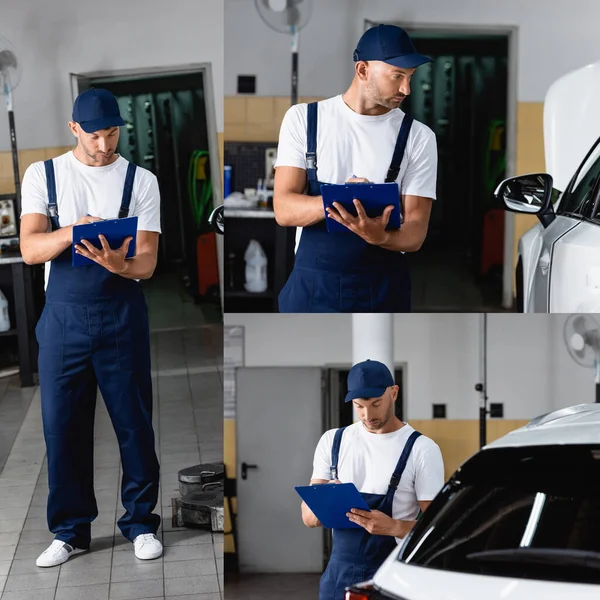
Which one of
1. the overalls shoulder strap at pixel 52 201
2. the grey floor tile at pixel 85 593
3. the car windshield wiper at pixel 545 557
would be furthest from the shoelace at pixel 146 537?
the car windshield wiper at pixel 545 557

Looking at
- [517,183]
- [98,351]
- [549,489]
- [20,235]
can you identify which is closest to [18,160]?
[20,235]

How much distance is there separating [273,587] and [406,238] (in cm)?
162

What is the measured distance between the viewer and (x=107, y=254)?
360cm

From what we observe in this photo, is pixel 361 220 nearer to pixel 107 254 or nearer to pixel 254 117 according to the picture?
pixel 254 117

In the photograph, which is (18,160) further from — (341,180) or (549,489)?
(549,489)

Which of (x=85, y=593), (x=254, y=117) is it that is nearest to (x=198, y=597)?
(x=85, y=593)

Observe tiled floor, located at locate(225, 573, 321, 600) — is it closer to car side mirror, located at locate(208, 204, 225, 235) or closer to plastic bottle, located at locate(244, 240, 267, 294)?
plastic bottle, located at locate(244, 240, 267, 294)

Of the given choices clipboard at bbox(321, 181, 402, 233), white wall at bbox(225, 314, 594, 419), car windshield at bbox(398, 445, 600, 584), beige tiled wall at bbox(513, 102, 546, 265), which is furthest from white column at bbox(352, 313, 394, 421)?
car windshield at bbox(398, 445, 600, 584)

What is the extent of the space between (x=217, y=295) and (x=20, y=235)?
84cm

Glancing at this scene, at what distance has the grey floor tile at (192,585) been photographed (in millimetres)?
3738

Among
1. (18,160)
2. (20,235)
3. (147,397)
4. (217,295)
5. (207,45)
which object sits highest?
(207,45)

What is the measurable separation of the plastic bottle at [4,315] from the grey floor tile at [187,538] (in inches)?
43.3

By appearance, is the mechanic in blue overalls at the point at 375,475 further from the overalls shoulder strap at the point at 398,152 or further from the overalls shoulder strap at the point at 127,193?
the overalls shoulder strap at the point at 127,193

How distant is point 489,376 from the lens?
403 centimetres
